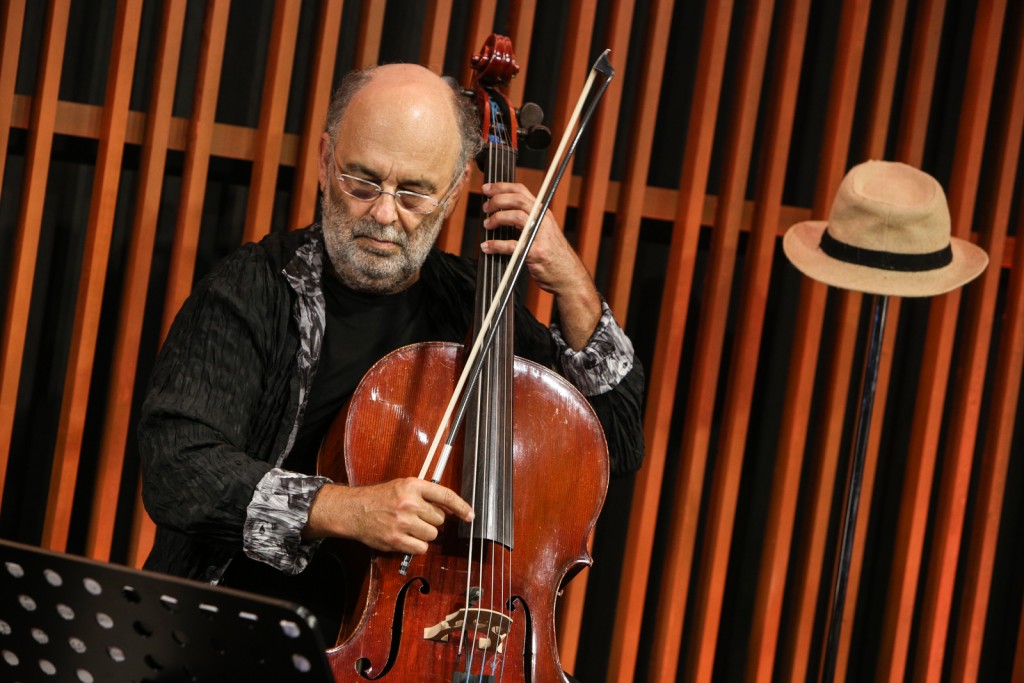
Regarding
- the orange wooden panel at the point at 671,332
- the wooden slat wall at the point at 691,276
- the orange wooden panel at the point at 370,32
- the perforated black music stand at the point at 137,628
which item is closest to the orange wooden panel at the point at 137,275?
the wooden slat wall at the point at 691,276

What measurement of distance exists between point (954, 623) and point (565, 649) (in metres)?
1.01

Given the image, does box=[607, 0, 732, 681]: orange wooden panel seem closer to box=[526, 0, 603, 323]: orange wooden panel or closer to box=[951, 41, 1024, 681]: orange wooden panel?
box=[526, 0, 603, 323]: orange wooden panel

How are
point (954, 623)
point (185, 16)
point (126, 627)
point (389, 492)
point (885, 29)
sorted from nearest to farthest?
1. point (126, 627)
2. point (389, 492)
3. point (185, 16)
4. point (885, 29)
5. point (954, 623)

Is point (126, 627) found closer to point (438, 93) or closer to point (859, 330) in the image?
point (438, 93)

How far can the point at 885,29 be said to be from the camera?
257cm

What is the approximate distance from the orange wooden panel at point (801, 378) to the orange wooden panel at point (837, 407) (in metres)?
0.05

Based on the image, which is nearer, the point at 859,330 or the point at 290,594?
the point at 290,594

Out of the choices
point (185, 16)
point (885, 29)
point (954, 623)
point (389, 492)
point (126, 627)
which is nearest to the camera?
point (126, 627)

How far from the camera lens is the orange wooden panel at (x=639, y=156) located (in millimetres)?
2477

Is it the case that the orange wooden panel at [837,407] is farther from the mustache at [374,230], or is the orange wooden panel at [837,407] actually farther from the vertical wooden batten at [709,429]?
the mustache at [374,230]

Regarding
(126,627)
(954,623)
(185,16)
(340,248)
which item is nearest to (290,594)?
(340,248)

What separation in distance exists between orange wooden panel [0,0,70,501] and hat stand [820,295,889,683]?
Result: 1663 mm

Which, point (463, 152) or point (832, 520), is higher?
point (463, 152)

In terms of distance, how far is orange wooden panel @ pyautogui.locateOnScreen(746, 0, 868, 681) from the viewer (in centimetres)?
254
